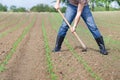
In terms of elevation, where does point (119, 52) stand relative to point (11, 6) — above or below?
above

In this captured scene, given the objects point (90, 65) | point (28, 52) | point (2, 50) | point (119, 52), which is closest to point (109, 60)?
point (90, 65)

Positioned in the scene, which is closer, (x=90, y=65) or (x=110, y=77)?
(x=110, y=77)

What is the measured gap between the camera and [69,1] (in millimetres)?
10414

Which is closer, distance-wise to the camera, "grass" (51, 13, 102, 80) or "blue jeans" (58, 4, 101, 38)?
"grass" (51, 13, 102, 80)

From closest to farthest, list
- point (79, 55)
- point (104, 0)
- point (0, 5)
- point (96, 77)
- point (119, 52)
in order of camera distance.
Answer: point (96, 77) → point (79, 55) → point (119, 52) → point (104, 0) → point (0, 5)

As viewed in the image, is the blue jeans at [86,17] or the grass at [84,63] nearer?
the grass at [84,63]

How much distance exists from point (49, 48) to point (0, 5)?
6221 centimetres

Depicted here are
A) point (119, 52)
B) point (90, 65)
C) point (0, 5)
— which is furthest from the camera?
point (0, 5)

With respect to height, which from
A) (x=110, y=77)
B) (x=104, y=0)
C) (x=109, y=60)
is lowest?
(x=104, y=0)

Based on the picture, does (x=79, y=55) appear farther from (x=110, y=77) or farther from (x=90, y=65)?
(x=110, y=77)

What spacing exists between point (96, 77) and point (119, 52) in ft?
11.3

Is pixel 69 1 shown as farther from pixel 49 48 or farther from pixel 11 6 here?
pixel 11 6

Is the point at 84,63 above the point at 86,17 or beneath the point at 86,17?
beneath

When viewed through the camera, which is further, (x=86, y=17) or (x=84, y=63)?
(x=86, y=17)
